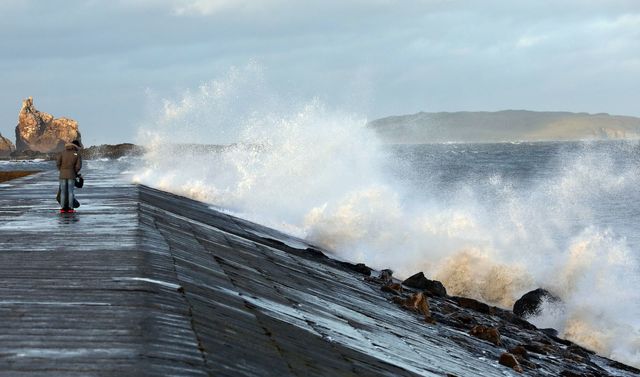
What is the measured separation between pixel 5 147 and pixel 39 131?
33.0 ft

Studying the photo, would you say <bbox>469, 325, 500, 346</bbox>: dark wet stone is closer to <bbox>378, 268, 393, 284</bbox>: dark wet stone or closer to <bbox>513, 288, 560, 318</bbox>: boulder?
<bbox>378, 268, 393, 284</bbox>: dark wet stone

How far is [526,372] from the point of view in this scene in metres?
9.18

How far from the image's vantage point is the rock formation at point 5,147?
168 meters

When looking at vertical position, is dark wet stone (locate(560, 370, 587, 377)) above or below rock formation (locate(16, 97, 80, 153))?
below

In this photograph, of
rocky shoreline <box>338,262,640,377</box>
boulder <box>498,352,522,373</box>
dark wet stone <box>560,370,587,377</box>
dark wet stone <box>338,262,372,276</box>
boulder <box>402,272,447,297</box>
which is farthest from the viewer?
dark wet stone <box>338,262,372,276</box>

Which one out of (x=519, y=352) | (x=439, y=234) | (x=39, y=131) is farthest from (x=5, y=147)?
(x=519, y=352)

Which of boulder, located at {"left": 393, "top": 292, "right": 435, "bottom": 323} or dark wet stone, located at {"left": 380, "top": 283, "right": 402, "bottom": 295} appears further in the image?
dark wet stone, located at {"left": 380, "top": 283, "right": 402, "bottom": 295}

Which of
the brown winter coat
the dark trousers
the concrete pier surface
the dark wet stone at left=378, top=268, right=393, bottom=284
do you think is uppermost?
the brown winter coat

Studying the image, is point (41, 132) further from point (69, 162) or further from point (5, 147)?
point (69, 162)

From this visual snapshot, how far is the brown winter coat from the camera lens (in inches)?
501

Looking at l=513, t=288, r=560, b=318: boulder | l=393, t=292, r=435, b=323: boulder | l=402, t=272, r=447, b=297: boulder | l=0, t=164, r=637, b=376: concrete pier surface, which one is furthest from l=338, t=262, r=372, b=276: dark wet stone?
l=393, t=292, r=435, b=323: boulder

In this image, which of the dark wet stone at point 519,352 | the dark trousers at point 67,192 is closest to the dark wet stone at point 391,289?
the dark wet stone at point 519,352

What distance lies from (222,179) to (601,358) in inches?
1186

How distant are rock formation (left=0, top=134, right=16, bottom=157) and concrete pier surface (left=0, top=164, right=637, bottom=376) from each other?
163 meters
